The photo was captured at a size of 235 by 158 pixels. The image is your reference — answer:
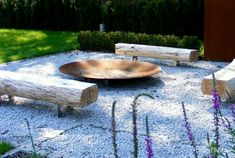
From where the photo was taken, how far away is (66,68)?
789cm

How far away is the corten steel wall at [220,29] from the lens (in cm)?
924

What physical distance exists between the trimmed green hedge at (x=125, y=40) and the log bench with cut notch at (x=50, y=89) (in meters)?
4.58

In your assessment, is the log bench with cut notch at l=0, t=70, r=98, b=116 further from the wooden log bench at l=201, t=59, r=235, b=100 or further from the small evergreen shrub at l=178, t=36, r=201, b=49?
the small evergreen shrub at l=178, t=36, r=201, b=49

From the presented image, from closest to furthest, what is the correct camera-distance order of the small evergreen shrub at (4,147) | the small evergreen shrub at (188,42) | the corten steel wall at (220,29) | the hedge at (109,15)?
the small evergreen shrub at (4,147) → the corten steel wall at (220,29) → the small evergreen shrub at (188,42) → the hedge at (109,15)

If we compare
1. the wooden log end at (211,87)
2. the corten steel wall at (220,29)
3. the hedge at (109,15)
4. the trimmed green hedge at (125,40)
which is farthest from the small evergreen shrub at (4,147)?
the hedge at (109,15)

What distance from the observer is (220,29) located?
938cm

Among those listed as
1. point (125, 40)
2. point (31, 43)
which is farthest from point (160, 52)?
point (31, 43)

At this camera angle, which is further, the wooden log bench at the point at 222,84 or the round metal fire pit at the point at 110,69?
the round metal fire pit at the point at 110,69

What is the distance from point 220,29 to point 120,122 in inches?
180

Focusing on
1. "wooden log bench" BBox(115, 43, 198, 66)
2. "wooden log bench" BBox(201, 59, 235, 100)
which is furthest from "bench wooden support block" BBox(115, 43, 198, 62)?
"wooden log bench" BBox(201, 59, 235, 100)

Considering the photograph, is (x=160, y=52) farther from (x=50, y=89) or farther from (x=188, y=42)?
(x=50, y=89)

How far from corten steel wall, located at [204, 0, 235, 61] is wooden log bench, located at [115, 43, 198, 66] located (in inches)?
30.4

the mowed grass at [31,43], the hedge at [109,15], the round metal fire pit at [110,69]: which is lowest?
the round metal fire pit at [110,69]

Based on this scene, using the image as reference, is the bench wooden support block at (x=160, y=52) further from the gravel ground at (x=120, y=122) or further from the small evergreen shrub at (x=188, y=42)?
the small evergreen shrub at (x=188, y=42)
